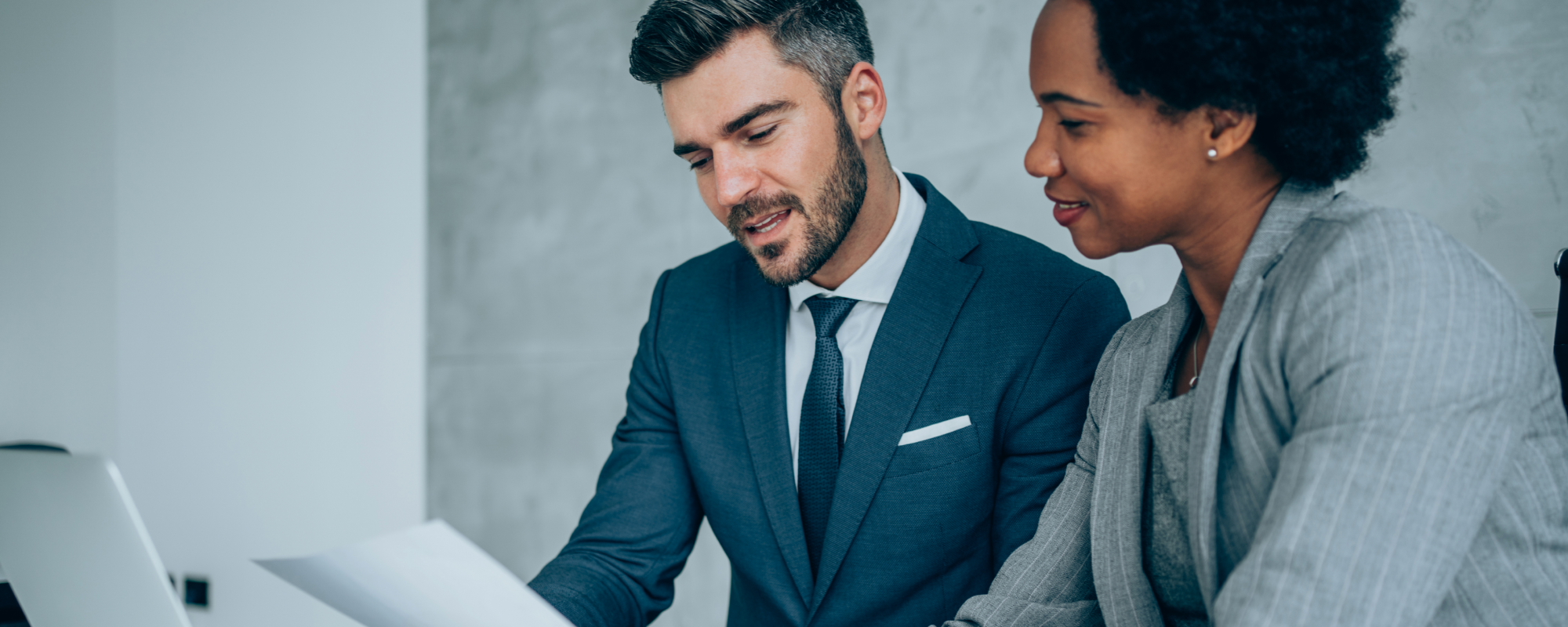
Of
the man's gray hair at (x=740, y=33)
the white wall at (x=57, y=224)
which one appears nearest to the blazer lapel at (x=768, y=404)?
the man's gray hair at (x=740, y=33)

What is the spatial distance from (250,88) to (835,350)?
2.39 metres

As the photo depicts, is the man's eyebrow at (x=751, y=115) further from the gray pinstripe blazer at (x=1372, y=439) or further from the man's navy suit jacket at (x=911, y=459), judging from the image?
the gray pinstripe blazer at (x=1372, y=439)

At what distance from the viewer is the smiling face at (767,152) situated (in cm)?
137

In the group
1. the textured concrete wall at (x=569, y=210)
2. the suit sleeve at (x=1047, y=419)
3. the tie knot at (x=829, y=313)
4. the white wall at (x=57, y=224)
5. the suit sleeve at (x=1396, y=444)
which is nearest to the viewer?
the suit sleeve at (x=1396, y=444)

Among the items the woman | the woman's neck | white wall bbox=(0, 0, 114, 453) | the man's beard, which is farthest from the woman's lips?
white wall bbox=(0, 0, 114, 453)

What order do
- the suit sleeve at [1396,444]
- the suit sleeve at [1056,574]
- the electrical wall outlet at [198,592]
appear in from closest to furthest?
the suit sleeve at [1396,444] → the suit sleeve at [1056,574] → the electrical wall outlet at [198,592]

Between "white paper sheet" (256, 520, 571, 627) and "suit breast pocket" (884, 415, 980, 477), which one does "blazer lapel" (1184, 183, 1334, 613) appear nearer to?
"suit breast pocket" (884, 415, 980, 477)

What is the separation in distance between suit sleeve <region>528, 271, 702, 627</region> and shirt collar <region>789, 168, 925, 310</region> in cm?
30

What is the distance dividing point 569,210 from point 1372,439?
2.38 metres

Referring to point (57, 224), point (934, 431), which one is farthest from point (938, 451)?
point (57, 224)

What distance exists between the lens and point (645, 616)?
58.3 inches

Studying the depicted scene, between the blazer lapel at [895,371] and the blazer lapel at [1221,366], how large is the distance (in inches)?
19.4

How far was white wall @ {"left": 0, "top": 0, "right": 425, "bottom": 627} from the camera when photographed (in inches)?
113

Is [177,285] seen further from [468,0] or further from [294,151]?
[468,0]
